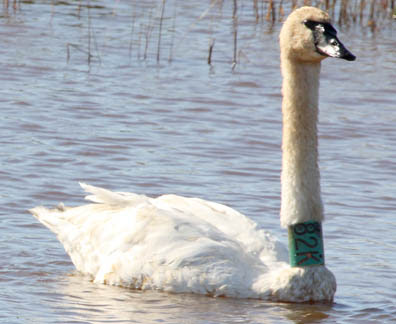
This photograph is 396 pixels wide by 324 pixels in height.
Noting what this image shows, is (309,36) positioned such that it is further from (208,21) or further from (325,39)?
(208,21)

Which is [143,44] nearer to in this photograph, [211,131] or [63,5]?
[63,5]

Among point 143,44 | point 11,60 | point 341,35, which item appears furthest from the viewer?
point 341,35

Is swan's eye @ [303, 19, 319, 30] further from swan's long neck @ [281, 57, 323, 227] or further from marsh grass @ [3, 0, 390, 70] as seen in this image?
marsh grass @ [3, 0, 390, 70]

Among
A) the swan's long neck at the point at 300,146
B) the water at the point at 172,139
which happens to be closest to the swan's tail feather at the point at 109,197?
the water at the point at 172,139

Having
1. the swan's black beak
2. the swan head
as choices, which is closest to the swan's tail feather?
the swan head

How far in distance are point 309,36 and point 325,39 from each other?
0.10m

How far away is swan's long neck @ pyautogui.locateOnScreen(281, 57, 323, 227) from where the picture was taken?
6723mm

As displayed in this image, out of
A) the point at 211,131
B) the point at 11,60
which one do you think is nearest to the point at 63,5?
the point at 11,60

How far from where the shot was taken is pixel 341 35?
1670 centimetres

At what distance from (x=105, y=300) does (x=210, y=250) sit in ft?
2.16

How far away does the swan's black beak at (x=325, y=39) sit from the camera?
6383mm

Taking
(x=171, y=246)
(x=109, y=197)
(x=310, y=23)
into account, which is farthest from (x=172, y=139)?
(x=310, y=23)

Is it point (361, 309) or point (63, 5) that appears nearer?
point (361, 309)

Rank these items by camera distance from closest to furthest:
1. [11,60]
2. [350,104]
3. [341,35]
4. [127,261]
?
[127,261] < [350,104] < [11,60] < [341,35]
